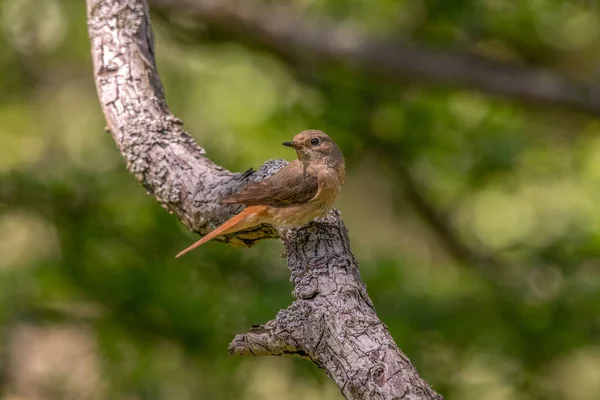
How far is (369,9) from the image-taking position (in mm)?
7836

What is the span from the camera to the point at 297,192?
4.02 meters

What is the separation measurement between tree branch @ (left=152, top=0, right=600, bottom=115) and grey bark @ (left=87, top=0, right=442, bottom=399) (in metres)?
3.37

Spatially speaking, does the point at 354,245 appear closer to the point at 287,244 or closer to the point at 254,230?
the point at 254,230

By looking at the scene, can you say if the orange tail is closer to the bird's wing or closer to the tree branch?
the bird's wing

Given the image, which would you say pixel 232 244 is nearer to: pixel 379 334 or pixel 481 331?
pixel 379 334

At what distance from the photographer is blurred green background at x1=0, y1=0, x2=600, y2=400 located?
6.57 meters

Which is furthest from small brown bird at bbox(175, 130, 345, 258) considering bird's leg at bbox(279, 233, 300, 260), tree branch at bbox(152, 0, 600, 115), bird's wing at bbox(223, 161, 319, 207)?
tree branch at bbox(152, 0, 600, 115)

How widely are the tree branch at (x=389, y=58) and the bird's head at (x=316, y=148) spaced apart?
9.87 feet

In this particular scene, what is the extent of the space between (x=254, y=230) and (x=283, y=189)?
304mm

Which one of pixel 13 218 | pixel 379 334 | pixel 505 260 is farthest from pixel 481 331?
pixel 379 334

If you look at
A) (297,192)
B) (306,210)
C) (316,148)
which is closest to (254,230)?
(306,210)

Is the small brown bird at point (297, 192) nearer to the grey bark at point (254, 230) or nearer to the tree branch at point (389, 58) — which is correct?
the grey bark at point (254, 230)

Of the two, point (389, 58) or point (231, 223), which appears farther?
point (389, 58)

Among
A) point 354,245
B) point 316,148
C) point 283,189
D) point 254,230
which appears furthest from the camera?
point 354,245
